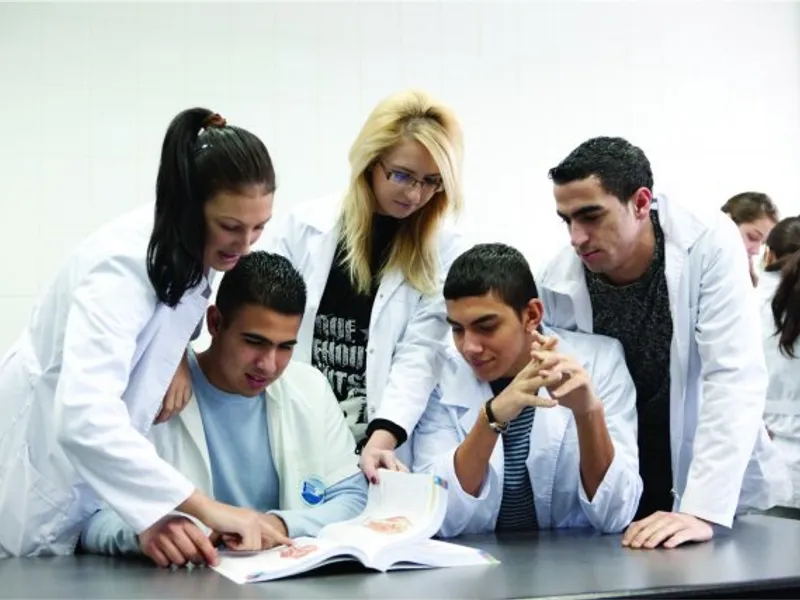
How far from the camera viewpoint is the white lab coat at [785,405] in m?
2.59

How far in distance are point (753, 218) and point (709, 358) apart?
6.05ft

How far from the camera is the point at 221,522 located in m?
1.42

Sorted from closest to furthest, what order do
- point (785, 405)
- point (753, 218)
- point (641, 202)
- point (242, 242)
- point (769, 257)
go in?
1. point (242, 242)
2. point (641, 202)
3. point (785, 405)
4. point (769, 257)
5. point (753, 218)

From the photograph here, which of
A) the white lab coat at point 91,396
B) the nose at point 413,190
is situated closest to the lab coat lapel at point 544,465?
the nose at point 413,190

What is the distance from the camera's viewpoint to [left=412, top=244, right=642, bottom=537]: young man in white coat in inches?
70.9

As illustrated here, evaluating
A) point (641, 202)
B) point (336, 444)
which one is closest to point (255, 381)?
point (336, 444)

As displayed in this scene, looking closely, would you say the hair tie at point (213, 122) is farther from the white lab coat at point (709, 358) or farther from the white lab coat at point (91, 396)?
the white lab coat at point (709, 358)

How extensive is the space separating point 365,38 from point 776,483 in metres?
2.25

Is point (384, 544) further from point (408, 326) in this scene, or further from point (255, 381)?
point (408, 326)

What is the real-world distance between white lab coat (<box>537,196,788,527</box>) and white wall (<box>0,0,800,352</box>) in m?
1.63

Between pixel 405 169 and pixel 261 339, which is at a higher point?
pixel 405 169

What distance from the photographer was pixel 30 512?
159cm

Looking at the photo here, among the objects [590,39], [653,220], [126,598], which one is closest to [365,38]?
[590,39]

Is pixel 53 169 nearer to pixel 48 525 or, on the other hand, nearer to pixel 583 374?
pixel 48 525
